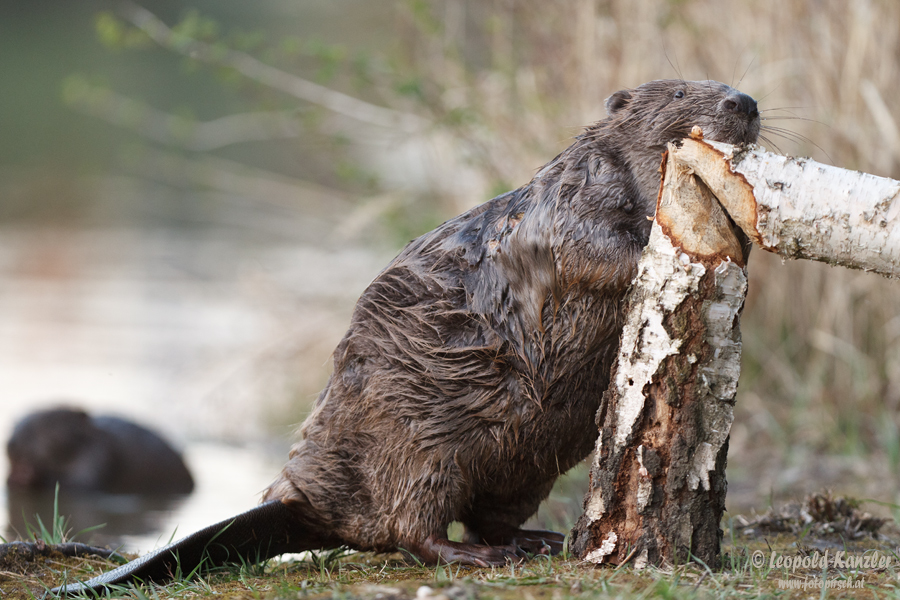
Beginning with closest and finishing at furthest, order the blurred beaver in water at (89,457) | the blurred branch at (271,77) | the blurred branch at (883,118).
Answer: the blurred branch at (883,118)
the blurred beaver in water at (89,457)
the blurred branch at (271,77)

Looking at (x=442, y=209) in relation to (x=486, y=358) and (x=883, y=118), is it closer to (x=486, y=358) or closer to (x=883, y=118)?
(x=883, y=118)

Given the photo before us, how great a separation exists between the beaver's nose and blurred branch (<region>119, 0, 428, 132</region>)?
9.40 ft

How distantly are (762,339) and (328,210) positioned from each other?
2.88 metres

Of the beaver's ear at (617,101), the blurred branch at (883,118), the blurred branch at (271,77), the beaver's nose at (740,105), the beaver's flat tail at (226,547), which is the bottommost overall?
the beaver's flat tail at (226,547)

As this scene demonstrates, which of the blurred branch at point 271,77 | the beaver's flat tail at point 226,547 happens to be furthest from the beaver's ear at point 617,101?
the blurred branch at point 271,77

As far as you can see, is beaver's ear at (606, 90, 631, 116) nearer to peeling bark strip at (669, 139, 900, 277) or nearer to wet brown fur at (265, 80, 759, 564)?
wet brown fur at (265, 80, 759, 564)

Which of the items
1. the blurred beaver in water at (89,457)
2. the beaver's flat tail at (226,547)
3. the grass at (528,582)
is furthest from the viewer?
the blurred beaver in water at (89,457)

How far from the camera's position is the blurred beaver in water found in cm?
446

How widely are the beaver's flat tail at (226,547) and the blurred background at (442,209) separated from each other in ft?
2.77

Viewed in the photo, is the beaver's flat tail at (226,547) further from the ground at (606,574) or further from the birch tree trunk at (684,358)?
the birch tree trunk at (684,358)

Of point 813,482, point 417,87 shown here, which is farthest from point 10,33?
point 813,482

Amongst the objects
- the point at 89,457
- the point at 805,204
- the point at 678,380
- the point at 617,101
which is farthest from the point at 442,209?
the point at 805,204

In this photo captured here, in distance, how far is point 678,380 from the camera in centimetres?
207

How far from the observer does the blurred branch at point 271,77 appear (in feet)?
15.1
